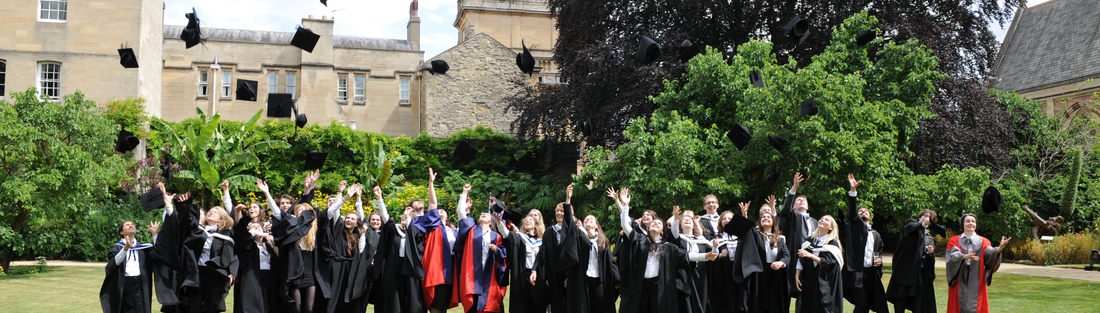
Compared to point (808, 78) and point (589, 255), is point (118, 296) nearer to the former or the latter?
point (589, 255)

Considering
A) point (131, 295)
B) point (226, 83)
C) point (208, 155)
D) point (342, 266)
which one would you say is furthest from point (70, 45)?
point (342, 266)

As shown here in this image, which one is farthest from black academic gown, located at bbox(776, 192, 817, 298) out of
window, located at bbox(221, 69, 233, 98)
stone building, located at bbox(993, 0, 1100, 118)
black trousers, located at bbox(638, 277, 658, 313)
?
window, located at bbox(221, 69, 233, 98)

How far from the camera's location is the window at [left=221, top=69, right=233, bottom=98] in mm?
41406

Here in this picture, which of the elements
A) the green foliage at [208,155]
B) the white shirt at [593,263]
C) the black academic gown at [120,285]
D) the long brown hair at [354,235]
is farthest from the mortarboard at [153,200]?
the green foliage at [208,155]

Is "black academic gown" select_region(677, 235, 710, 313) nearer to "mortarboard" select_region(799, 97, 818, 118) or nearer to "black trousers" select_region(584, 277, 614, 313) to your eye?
"black trousers" select_region(584, 277, 614, 313)

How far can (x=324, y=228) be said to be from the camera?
10.2 m

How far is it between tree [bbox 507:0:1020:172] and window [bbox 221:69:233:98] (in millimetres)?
21533

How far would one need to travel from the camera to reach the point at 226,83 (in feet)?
136

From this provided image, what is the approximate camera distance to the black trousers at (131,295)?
9.87 metres

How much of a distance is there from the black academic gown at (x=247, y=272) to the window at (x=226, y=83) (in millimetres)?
33565

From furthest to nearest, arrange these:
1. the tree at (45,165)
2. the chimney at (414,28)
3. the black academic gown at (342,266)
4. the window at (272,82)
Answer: the chimney at (414,28)
the window at (272,82)
the tree at (45,165)
the black academic gown at (342,266)

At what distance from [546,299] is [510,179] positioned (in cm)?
1907

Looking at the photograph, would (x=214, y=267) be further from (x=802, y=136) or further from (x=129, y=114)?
(x=129, y=114)

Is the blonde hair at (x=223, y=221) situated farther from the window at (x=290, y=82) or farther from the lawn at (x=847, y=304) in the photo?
the window at (x=290, y=82)
